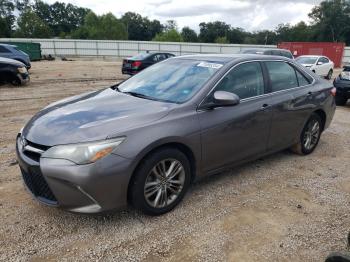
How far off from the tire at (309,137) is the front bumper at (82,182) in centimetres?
320

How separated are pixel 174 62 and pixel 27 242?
276 cm

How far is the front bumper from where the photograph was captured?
2789 mm

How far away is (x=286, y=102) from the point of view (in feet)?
14.8

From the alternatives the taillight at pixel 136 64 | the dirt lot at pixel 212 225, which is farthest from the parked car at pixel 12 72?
the dirt lot at pixel 212 225

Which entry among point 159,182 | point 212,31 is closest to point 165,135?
point 159,182

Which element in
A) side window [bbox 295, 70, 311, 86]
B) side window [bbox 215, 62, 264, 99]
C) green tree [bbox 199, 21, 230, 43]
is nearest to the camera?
side window [bbox 215, 62, 264, 99]

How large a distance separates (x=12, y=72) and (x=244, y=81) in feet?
33.6

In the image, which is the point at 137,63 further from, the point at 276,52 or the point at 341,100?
the point at 341,100

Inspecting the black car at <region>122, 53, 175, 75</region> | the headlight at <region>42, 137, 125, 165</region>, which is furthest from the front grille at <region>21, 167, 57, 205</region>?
the black car at <region>122, 53, 175, 75</region>

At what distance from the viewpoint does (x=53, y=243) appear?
9.68 feet

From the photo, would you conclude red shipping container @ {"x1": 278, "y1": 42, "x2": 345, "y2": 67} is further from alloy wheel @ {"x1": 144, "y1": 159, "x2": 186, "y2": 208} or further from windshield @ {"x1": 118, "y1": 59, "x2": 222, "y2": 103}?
alloy wheel @ {"x1": 144, "y1": 159, "x2": 186, "y2": 208}

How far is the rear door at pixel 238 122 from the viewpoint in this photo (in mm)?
3629

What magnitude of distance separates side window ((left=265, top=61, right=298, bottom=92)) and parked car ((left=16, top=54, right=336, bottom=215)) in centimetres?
2

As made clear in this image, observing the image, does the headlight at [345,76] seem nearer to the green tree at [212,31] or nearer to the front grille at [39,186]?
the front grille at [39,186]
